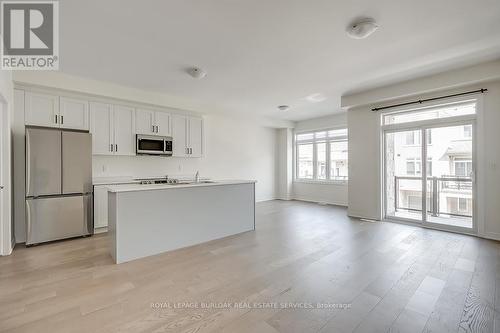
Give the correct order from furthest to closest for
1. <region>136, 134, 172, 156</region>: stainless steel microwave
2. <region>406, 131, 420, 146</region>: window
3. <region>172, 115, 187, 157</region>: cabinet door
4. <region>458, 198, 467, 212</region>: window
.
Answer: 1. <region>172, 115, 187, 157</region>: cabinet door
2. <region>136, 134, 172, 156</region>: stainless steel microwave
3. <region>406, 131, 420, 146</region>: window
4. <region>458, 198, 467, 212</region>: window

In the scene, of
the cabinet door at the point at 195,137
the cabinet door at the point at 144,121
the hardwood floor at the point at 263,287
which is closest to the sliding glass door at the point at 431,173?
the hardwood floor at the point at 263,287

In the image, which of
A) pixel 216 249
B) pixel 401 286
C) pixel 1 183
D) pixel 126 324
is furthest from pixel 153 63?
pixel 401 286

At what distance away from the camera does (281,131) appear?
805 centimetres

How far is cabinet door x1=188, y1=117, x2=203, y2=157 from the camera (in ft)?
17.8

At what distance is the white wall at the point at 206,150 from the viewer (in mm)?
3549

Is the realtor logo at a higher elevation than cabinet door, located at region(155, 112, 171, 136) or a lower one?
higher

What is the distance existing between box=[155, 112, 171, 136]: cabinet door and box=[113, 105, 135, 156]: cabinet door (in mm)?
489

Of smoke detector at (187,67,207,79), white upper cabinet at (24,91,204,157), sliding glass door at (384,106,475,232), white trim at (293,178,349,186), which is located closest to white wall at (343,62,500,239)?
sliding glass door at (384,106,475,232)

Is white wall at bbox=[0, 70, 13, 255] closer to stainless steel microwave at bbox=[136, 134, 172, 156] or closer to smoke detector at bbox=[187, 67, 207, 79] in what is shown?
stainless steel microwave at bbox=[136, 134, 172, 156]

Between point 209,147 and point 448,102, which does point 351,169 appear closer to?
point 448,102

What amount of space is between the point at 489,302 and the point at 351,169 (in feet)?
11.5

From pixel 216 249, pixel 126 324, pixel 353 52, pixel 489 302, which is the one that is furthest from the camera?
pixel 216 249

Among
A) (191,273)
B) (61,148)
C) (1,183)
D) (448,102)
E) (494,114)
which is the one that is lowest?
(191,273)

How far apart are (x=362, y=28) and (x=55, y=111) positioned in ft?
15.2
